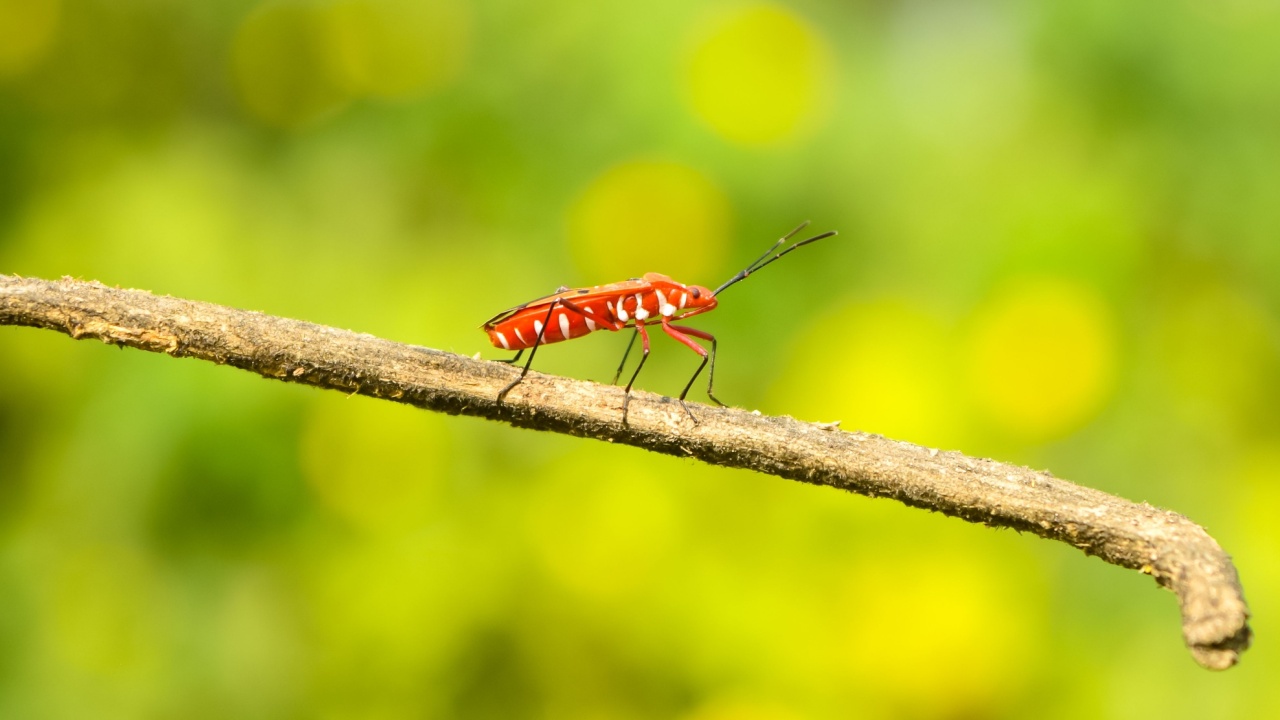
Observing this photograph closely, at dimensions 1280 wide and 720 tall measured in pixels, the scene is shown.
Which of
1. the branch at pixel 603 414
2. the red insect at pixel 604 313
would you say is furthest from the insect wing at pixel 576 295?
the branch at pixel 603 414

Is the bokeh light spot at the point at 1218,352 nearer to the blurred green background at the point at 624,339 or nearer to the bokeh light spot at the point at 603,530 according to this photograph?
the blurred green background at the point at 624,339

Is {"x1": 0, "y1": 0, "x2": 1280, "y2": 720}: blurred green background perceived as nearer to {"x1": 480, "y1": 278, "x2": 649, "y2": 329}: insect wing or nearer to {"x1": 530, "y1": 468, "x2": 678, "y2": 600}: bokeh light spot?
{"x1": 530, "y1": 468, "x2": 678, "y2": 600}: bokeh light spot

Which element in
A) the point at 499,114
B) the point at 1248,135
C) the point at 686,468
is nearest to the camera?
the point at 686,468

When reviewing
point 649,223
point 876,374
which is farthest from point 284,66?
point 876,374

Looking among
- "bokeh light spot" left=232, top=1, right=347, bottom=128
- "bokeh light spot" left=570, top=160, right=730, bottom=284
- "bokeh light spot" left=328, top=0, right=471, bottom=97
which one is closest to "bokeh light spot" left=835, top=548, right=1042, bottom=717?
"bokeh light spot" left=570, top=160, right=730, bottom=284

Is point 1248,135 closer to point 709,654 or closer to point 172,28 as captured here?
point 709,654

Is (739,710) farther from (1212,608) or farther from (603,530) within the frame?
(1212,608)

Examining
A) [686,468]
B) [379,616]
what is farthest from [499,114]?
[379,616]
